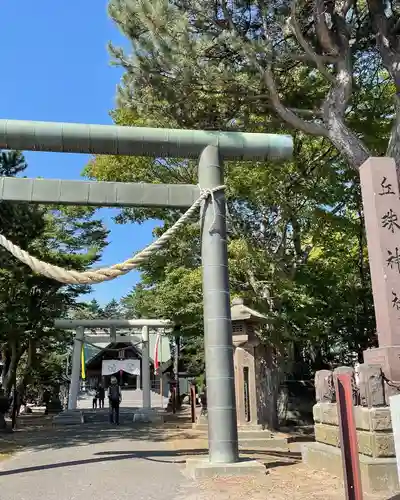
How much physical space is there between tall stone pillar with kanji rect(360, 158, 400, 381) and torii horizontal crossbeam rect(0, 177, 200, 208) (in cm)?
254

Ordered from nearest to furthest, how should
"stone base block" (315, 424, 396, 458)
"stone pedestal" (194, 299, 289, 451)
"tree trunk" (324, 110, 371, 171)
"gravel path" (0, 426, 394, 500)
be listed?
1. "gravel path" (0, 426, 394, 500)
2. "stone base block" (315, 424, 396, 458)
3. "tree trunk" (324, 110, 371, 171)
4. "stone pedestal" (194, 299, 289, 451)

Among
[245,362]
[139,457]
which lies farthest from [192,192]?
[245,362]

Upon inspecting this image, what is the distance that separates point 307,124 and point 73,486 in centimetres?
789

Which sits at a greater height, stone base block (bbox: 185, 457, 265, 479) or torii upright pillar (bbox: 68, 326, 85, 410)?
torii upright pillar (bbox: 68, 326, 85, 410)

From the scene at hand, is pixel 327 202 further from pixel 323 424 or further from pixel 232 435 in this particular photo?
pixel 232 435

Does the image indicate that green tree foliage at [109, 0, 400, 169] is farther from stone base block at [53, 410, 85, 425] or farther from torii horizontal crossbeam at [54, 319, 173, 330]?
stone base block at [53, 410, 85, 425]

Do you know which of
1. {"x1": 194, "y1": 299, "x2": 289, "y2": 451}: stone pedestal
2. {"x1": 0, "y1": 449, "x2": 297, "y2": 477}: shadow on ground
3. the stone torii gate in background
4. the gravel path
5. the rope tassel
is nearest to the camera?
the gravel path

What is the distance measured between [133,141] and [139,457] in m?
5.03

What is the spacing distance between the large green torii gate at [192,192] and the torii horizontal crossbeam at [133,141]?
1cm

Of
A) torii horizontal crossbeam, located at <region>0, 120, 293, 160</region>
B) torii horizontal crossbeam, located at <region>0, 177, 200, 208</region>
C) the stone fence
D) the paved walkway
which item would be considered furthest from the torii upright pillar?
the stone fence

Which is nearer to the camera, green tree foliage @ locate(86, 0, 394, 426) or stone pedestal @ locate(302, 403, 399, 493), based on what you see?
stone pedestal @ locate(302, 403, 399, 493)

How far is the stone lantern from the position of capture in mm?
11320

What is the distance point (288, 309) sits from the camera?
1315 centimetres

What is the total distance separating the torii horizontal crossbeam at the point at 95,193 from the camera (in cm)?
711
